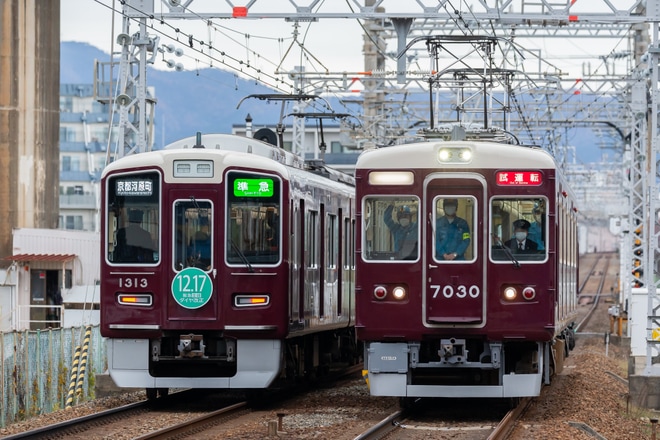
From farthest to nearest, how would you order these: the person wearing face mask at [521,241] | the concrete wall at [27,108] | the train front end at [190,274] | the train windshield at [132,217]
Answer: the concrete wall at [27,108]
the train windshield at [132,217]
the train front end at [190,274]
the person wearing face mask at [521,241]

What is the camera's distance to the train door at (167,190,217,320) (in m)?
14.5

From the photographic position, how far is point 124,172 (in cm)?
1466

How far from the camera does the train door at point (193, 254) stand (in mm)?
14516

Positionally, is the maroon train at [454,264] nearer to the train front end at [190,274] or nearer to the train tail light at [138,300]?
the train front end at [190,274]

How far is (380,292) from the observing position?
44.9 feet

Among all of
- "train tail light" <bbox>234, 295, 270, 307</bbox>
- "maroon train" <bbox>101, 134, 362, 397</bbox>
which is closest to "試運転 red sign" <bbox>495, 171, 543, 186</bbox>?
"maroon train" <bbox>101, 134, 362, 397</bbox>

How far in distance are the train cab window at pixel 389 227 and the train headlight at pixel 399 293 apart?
1.02 feet

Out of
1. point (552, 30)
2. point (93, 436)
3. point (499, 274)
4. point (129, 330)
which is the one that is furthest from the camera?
point (552, 30)

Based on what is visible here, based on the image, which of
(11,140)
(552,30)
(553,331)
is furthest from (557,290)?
(11,140)

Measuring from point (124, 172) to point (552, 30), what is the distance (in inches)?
645

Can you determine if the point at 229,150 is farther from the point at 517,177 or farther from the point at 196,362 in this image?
the point at 517,177

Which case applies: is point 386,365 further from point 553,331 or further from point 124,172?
point 124,172

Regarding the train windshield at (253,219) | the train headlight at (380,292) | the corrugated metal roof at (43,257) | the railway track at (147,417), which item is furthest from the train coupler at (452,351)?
the corrugated metal roof at (43,257)

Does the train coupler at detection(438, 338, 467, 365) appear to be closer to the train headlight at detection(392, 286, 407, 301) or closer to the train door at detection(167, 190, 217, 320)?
the train headlight at detection(392, 286, 407, 301)
